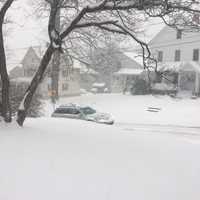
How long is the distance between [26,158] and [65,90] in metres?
42.9

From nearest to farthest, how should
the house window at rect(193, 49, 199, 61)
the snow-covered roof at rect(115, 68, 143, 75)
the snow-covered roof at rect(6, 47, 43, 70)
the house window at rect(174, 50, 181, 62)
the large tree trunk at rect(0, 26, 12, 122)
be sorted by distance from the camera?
the large tree trunk at rect(0, 26, 12, 122) < the house window at rect(193, 49, 199, 61) < the house window at rect(174, 50, 181, 62) < the snow-covered roof at rect(6, 47, 43, 70) < the snow-covered roof at rect(115, 68, 143, 75)

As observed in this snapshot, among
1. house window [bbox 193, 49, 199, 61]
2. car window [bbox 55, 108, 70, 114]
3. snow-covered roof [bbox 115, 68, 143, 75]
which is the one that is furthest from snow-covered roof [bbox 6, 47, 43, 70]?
car window [bbox 55, 108, 70, 114]

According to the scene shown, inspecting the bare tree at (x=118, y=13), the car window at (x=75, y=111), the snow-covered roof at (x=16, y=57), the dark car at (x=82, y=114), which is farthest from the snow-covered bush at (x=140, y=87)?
the bare tree at (x=118, y=13)

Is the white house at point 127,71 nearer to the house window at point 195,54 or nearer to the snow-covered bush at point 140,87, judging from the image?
the snow-covered bush at point 140,87

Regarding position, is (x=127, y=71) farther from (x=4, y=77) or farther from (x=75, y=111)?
(x=4, y=77)

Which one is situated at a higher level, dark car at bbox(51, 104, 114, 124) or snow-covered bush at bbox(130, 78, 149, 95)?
snow-covered bush at bbox(130, 78, 149, 95)

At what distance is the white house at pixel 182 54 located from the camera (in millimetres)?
38812

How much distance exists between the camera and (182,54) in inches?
1612

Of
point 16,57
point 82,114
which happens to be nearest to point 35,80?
point 82,114

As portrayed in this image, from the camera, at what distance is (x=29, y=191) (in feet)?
15.2

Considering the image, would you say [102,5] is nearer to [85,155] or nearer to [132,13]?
[132,13]

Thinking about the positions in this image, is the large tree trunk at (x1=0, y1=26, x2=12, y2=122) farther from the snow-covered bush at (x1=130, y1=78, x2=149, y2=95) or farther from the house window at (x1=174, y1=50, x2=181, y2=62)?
the house window at (x1=174, y1=50, x2=181, y2=62)

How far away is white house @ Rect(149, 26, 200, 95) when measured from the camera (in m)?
38.8

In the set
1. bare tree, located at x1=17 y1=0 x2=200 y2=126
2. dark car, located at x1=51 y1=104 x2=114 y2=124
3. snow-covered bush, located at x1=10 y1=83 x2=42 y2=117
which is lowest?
dark car, located at x1=51 y1=104 x2=114 y2=124
